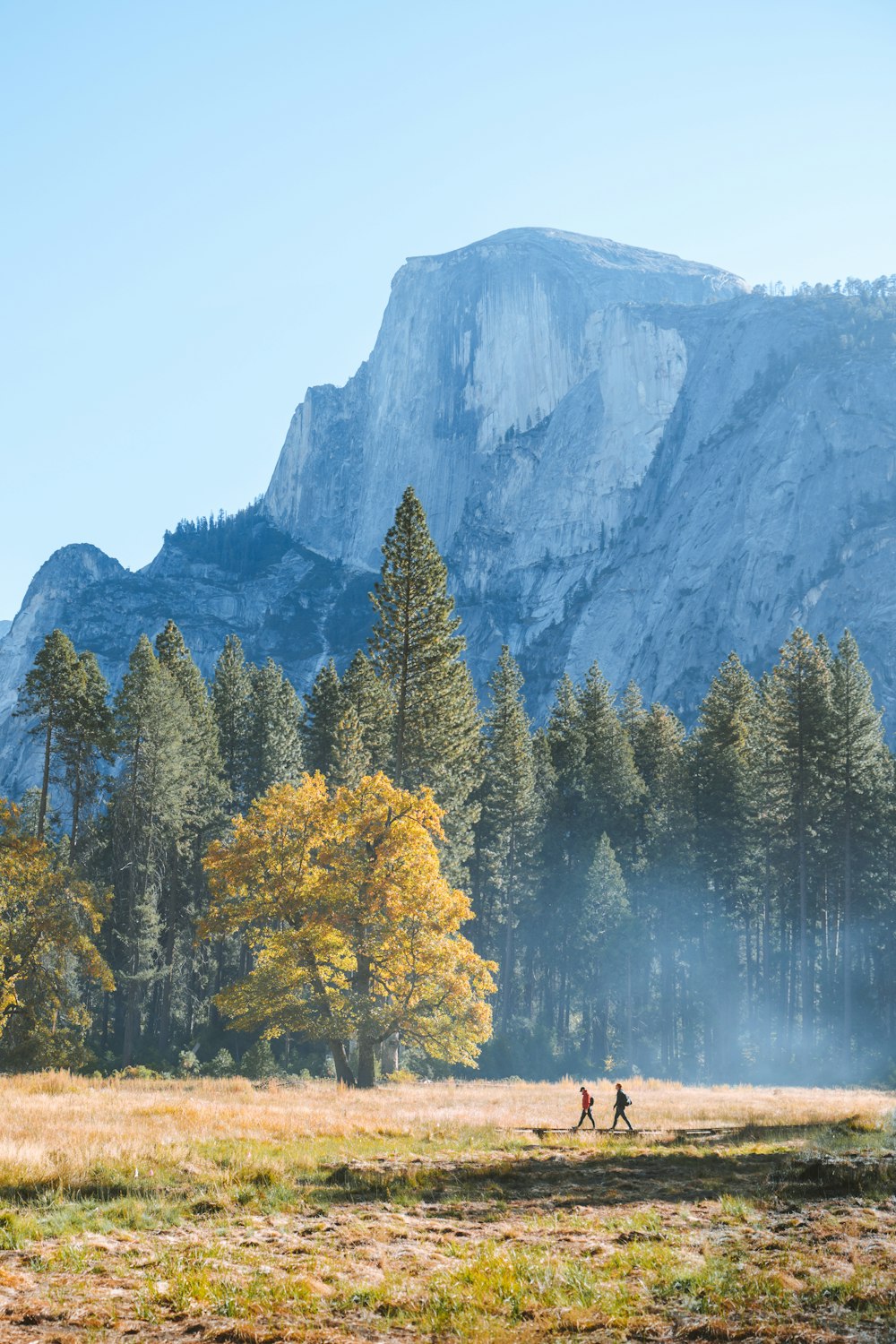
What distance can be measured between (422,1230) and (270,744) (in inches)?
1851

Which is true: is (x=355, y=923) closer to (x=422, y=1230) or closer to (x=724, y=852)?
(x=422, y=1230)

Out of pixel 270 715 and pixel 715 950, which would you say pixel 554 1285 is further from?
pixel 715 950

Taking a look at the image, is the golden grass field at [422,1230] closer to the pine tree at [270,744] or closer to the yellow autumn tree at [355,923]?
the yellow autumn tree at [355,923]

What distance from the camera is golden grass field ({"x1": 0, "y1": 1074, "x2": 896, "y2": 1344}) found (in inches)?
342

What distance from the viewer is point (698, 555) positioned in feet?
625

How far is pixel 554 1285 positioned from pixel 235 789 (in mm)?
54220

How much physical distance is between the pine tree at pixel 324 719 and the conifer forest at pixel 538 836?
0.60 feet

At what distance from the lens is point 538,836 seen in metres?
68.3

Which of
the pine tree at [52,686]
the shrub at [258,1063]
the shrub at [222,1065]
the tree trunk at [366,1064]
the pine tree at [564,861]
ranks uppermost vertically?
the pine tree at [52,686]

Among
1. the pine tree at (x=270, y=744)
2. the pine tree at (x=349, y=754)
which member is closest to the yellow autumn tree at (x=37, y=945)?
the pine tree at (x=349, y=754)

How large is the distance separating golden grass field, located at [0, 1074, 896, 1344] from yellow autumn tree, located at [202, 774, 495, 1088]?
947 cm

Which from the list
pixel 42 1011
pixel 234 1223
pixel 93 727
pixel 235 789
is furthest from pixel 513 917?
pixel 234 1223

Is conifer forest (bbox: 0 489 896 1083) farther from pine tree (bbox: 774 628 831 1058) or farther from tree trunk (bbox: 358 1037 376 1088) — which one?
tree trunk (bbox: 358 1037 376 1088)

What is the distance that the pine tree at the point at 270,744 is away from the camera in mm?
57844
